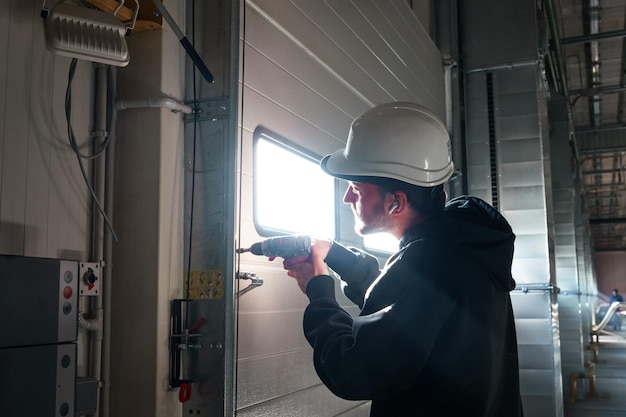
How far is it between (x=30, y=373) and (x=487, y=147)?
18.0 feet

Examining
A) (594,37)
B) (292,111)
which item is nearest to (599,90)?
(594,37)

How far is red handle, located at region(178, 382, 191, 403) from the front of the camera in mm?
2365

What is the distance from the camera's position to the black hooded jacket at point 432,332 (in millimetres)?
1667

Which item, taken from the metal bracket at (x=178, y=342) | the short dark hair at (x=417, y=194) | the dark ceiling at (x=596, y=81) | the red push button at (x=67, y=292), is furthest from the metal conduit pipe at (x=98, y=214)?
the dark ceiling at (x=596, y=81)

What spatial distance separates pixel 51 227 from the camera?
213 cm

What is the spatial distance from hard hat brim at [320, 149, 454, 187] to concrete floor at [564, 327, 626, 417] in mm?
7167

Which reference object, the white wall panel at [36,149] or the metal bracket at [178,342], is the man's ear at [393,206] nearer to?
the metal bracket at [178,342]

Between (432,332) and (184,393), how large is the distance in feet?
3.66

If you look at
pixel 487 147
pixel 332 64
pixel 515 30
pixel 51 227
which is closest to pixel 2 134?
pixel 51 227

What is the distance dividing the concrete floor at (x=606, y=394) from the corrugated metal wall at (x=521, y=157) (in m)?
2.32

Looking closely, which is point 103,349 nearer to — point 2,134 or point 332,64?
point 2,134

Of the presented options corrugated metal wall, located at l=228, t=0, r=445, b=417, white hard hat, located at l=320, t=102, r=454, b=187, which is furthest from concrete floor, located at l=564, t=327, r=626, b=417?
white hard hat, located at l=320, t=102, r=454, b=187

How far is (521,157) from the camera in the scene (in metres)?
6.34

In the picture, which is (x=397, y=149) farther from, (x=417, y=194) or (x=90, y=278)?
(x=90, y=278)
